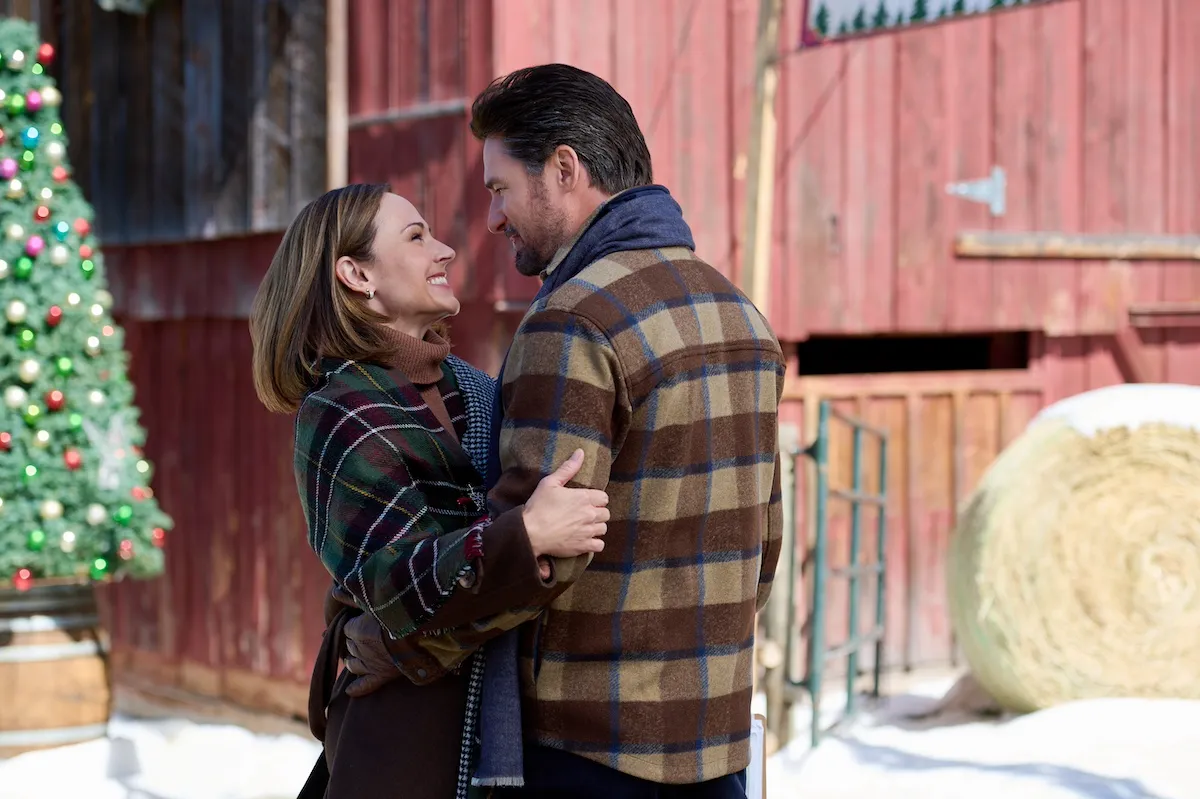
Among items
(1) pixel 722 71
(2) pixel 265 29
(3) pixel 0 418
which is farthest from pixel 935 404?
(3) pixel 0 418

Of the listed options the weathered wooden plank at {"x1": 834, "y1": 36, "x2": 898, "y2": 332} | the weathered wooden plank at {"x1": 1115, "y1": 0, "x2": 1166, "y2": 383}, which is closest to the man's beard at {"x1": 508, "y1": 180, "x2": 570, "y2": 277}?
the weathered wooden plank at {"x1": 834, "y1": 36, "x2": 898, "y2": 332}

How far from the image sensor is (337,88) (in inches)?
279

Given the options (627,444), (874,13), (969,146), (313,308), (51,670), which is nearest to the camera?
(627,444)

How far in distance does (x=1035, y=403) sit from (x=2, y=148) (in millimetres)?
5175

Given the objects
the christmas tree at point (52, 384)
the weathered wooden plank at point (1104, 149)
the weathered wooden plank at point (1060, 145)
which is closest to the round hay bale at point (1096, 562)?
the weathered wooden plank at point (1060, 145)

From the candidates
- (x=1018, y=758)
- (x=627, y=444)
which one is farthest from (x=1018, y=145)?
(x=627, y=444)

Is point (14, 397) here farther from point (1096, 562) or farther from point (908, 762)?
point (1096, 562)

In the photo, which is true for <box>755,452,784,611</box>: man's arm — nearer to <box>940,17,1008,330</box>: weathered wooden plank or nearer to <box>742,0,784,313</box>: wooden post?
<box>742,0,784,313</box>: wooden post

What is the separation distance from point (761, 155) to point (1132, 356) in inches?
135

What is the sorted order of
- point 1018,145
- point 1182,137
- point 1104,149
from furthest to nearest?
point 1182,137 < point 1104,149 < point 1018,145

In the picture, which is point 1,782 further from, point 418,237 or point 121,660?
point 418,237

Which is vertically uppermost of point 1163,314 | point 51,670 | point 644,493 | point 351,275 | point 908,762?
point 1163,314

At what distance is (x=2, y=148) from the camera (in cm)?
664

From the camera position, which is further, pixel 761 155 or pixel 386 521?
pixel 761 155
